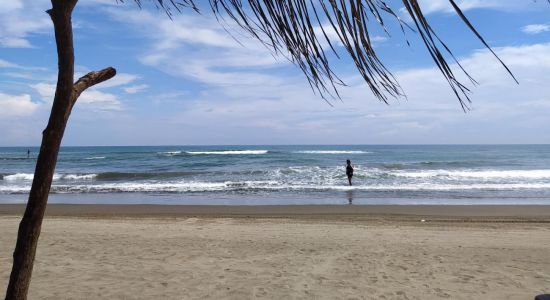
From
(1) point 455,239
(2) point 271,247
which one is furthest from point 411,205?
(2) point 271,247

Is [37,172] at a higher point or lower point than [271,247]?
higher

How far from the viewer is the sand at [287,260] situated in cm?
496

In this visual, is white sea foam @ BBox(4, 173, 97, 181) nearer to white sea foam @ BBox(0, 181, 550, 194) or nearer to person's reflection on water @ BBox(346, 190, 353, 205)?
white sea foam @ BBox(0, 181, 550, 194)

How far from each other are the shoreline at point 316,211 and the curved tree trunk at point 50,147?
384 inches

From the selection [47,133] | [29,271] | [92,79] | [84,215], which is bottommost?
[84,215]

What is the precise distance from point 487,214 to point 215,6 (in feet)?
39.5

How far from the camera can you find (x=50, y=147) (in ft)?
5.57

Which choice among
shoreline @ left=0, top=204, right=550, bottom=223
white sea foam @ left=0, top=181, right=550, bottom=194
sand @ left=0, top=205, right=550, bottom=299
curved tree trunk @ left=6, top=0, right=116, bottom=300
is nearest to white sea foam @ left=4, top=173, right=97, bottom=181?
white sea foam @ left=0, top=181, right=550, bottom=194

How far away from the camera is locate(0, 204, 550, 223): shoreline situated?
11398mm

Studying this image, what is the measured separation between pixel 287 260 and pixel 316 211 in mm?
6416

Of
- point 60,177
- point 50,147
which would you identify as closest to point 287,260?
point 50,147

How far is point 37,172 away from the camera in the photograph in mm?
1700

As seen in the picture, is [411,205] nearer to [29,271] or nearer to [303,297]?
[303,297]

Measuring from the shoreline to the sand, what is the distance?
3.88 ft
